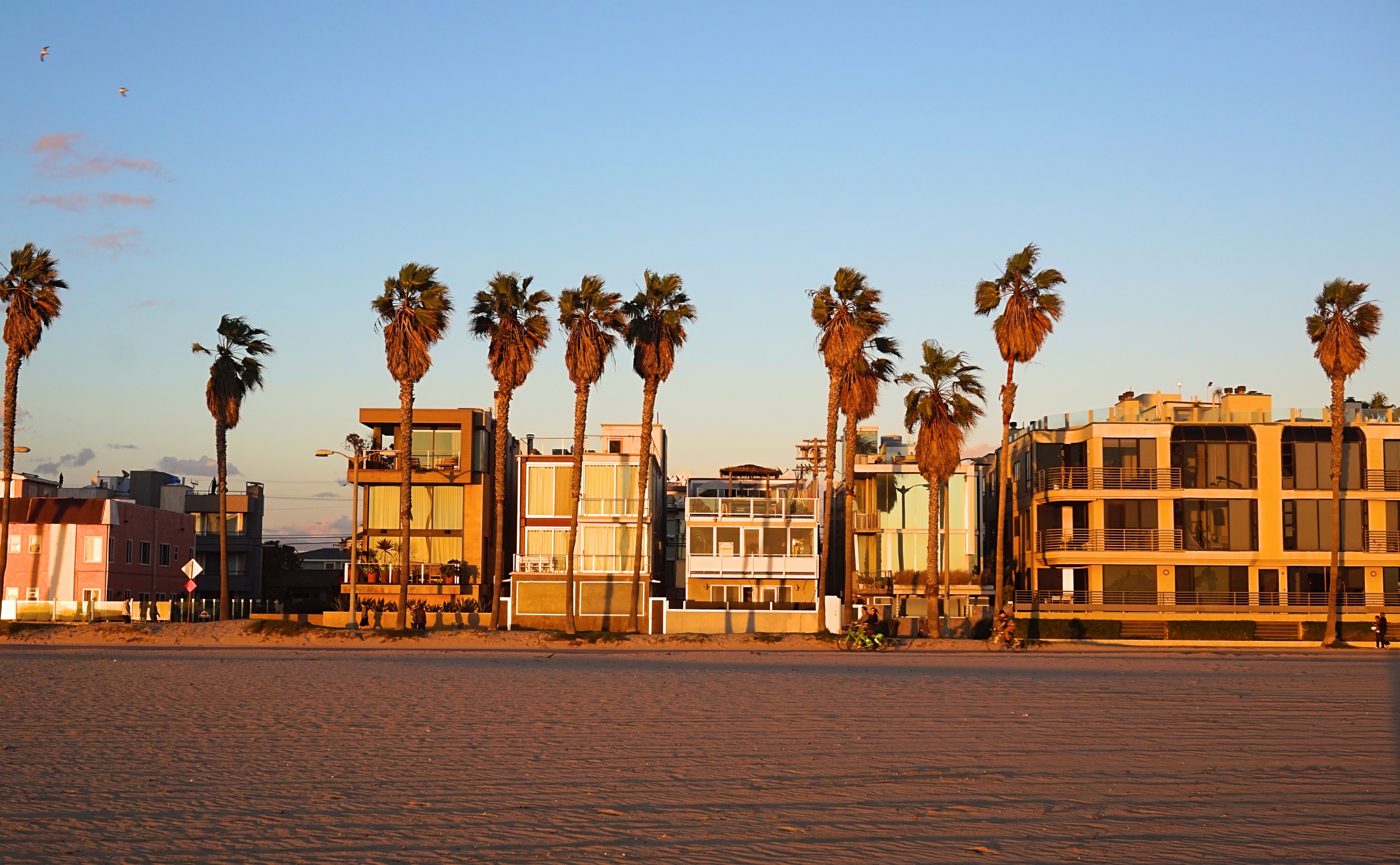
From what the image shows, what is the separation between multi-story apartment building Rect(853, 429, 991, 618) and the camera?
6406 centimetres

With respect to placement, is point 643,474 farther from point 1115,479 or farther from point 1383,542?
point 1383,542

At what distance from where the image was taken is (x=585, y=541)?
60781mm

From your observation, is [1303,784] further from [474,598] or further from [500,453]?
[474,598]

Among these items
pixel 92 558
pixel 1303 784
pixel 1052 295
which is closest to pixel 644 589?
pixel 1052 295

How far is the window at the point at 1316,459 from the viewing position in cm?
5953

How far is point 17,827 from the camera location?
36.9 feet

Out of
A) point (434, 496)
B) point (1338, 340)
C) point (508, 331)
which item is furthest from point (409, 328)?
point (1338, 340)

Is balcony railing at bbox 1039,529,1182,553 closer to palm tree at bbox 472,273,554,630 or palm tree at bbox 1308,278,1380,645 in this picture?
palm tree at bbox 1308,278,1380,645

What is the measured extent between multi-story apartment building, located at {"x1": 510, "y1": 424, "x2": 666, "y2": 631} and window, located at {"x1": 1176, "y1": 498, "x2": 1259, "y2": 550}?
24.7 m

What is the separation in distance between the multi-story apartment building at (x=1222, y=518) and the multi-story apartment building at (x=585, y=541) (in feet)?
59.1

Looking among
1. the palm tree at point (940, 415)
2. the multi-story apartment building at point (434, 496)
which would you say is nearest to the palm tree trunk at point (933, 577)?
the palm tree at point (940, 415)

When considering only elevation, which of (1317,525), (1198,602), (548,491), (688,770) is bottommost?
(688,770)

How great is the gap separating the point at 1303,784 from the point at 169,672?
23.8 m

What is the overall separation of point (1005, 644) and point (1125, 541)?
17.7 meters
